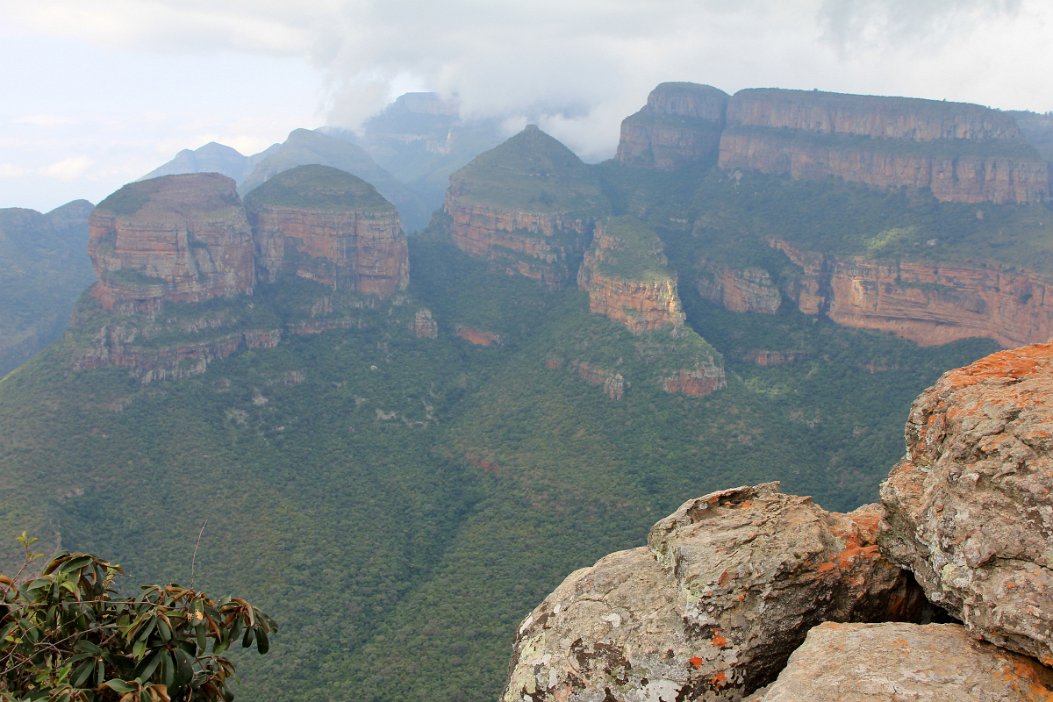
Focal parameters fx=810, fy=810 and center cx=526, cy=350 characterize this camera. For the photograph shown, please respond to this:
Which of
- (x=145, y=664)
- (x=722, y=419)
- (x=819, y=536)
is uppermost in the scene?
(x=819, y=536)

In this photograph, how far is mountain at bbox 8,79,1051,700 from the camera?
50.8 metres

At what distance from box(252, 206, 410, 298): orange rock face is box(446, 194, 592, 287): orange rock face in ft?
58.0

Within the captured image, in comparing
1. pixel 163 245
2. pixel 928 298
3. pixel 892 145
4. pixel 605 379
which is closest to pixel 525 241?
pixel 605 379

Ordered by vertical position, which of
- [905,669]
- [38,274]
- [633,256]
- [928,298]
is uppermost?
[38,274]

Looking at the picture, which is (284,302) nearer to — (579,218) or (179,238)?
(179,238)

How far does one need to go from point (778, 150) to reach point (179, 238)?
81791 mm

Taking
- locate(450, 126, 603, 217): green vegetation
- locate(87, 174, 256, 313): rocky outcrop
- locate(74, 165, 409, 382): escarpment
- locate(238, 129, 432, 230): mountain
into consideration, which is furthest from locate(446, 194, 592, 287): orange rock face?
locate(238, 129, 432, 230): mountain

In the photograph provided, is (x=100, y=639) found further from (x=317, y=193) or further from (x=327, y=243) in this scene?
(x=317, y=193)

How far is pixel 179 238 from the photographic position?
72.1 m

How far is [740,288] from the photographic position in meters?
95.2

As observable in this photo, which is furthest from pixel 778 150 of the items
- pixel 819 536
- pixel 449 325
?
pixel 819 536

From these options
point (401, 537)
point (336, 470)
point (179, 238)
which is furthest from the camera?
point (179, 238)

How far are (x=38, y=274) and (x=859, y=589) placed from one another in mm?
113047

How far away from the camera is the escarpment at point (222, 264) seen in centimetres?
6912
